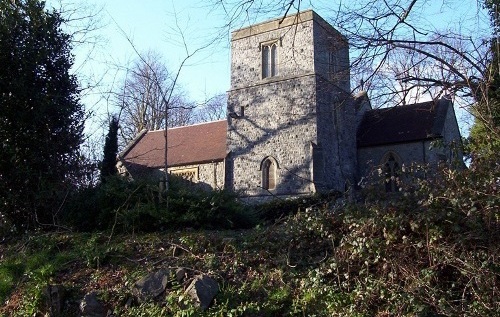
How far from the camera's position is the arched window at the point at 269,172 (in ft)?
85.0

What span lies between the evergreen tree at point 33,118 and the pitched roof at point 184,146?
1723 cm

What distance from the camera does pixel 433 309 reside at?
17.0ft

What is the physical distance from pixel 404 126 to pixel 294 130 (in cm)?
644

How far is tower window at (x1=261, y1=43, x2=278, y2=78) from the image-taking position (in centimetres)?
2738

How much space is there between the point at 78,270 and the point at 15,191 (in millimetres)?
3861

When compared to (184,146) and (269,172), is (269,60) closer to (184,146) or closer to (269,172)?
(269,172)

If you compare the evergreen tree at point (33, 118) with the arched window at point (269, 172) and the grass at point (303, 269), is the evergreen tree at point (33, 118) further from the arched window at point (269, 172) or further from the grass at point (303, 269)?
the arched window at point (269, 172)

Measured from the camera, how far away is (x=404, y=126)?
27656mm

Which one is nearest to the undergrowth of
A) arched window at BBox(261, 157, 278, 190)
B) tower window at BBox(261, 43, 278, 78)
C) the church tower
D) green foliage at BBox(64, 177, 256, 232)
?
green foliage at BBox(64, 177, 256, 232)

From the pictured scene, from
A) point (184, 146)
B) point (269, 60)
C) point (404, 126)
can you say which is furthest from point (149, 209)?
point (184, 146)

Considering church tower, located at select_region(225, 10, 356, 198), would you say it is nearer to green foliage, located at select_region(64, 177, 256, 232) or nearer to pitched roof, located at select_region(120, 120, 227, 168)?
pitched roof, located at select_region(120, 120, 227, 168)

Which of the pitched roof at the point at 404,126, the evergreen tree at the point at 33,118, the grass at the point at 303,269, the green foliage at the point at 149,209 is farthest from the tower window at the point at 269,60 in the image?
the grass at the point at 303,269

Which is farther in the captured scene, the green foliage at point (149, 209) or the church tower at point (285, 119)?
the church tower at point (285, 119)

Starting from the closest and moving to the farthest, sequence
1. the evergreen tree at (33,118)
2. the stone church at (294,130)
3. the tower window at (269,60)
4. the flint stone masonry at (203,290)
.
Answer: the flint stone masonry at (203,290) < the evergreen tree at (33,118) < the stone church at (294,130) < the tower window at (269,60)
